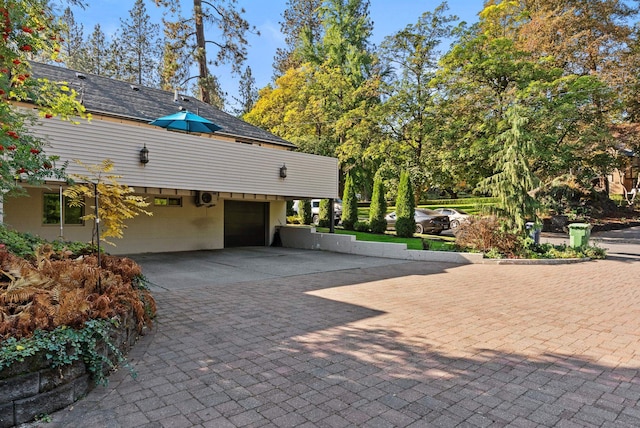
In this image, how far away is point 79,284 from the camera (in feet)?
13.3

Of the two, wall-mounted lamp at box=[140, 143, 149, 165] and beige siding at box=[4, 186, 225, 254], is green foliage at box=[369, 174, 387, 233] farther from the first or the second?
wall-mounted lamp at box=[140, 143, 149, 165]

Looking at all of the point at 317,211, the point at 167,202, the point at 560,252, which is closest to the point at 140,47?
the point at 317,211

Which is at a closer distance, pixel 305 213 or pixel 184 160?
pixel 184 160

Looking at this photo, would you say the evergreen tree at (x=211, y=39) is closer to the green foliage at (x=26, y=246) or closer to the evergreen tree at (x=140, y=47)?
the evergreen tree at (x=140, y=47)

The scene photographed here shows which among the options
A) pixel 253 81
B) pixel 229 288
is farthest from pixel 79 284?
pixel 253 81

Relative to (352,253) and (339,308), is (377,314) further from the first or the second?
(352,253)

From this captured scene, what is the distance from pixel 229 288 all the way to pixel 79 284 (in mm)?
3457

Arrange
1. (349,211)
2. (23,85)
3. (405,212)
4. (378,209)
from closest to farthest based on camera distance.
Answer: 1. (23,85)
2. (405,212)
3. (378,209)
4. (349,211)

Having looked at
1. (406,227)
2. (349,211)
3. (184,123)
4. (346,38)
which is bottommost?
(406,227)

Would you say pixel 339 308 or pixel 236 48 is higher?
pixel 236 48

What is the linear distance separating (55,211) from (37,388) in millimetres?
9840

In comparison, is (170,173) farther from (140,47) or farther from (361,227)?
(140,47)

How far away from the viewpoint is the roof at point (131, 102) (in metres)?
11.5

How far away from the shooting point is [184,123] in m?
11.1
